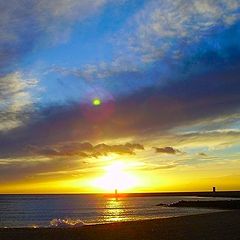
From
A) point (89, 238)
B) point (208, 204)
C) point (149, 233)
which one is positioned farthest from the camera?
point (208, 204)

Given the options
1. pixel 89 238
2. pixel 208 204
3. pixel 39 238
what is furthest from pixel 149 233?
pixel 208 204

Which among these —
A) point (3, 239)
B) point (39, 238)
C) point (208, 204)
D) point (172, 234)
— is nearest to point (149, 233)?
point (172, 234)

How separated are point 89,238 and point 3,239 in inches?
197

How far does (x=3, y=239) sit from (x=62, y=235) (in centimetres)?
360

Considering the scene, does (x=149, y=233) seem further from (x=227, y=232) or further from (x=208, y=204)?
(x=208, y=204)

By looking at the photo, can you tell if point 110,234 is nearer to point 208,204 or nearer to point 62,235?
point 62,235

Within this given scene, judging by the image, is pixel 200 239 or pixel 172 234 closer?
pixel 200 239

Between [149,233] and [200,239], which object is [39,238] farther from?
[200,239]

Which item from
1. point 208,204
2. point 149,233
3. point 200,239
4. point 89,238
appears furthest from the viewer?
point 208,204

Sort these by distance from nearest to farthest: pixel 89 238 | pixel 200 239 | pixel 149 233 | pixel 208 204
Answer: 1. pixel 200 239
2. pixel 89 238
3. pixel 149 233
4. pixel 208 204

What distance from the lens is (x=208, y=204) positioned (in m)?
104

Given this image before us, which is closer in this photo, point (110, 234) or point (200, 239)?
point (200, 239)

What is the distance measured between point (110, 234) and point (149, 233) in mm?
2448

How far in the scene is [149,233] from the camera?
25.3 meters
